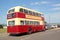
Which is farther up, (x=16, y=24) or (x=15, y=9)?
(x=15, y=9)

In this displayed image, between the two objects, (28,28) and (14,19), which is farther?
(28,28)

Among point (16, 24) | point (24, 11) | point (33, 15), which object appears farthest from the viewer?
point (33, 15)

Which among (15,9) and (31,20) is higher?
(15,9)

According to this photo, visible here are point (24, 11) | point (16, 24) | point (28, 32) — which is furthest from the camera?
point (28, 32)

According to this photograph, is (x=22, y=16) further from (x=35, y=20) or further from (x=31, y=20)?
(x=35, y=20)

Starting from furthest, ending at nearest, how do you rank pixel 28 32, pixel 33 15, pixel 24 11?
1. pixel 33 15
2. pixel 28 32
3. pixel 24 11

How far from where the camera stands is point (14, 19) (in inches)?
856

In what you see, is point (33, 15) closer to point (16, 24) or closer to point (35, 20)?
point (35, 20)

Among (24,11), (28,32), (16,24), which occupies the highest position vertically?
(24,11)

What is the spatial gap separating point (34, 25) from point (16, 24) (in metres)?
6.76

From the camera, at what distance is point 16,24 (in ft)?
70.9

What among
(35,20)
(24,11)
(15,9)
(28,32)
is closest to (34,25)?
(35,20)

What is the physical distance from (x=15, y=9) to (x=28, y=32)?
17.2 ft

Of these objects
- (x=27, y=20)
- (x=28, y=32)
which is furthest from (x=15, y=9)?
(x=28, y=32)
